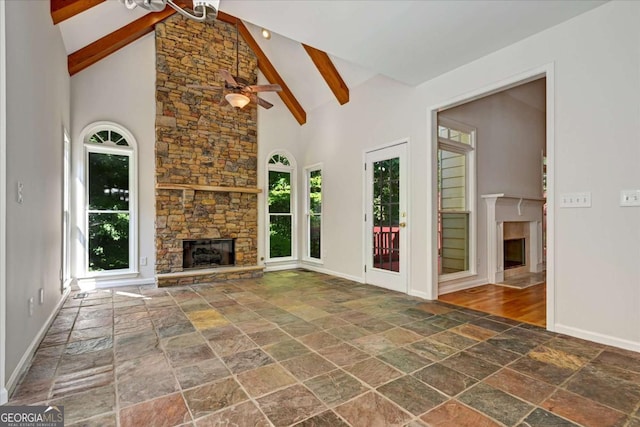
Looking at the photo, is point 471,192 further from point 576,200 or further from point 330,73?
point 330,73

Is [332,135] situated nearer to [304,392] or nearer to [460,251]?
[460,251]

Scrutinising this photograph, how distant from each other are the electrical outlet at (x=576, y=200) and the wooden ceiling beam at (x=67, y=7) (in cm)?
542

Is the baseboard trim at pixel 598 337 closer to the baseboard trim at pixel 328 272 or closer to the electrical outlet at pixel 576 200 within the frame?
the electrical outlet at pixel 576 200

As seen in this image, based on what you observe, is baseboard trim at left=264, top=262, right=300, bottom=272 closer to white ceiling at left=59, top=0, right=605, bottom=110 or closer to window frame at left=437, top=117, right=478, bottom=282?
window frame at left=437, top=117, right=478, bottom=282

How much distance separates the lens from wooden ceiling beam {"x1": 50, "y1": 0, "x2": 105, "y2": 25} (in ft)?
11.1

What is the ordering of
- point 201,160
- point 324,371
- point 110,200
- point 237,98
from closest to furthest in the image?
point 324,371 < point 237,98 < point 110,200 < point 201,160

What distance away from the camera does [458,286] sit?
4.62 m

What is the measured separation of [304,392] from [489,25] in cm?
339

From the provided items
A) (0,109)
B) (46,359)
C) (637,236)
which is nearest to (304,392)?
(46,359)

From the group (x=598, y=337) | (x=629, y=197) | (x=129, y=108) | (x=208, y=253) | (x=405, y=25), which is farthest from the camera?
(x=208, y=253)

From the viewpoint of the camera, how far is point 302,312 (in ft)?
11.5

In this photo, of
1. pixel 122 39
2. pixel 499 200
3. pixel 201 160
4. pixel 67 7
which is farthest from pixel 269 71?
pixel 499 200

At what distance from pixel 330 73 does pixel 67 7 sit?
3.52 m

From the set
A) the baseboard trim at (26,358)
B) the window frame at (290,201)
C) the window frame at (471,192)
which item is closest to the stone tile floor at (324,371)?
the baseboard trim at (26,358)
